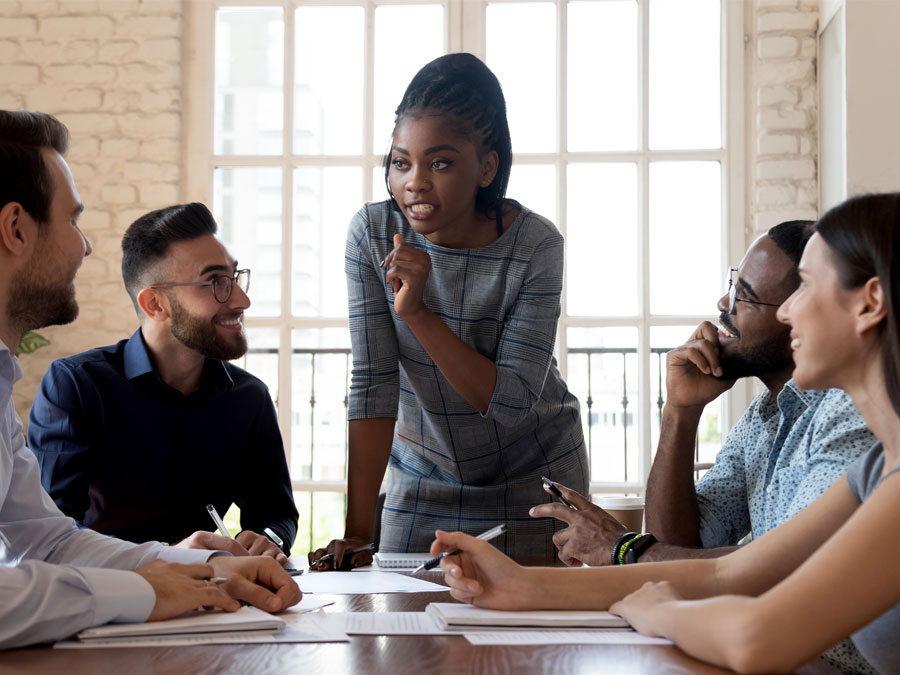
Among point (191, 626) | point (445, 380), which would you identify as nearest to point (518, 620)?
point (191, 626)

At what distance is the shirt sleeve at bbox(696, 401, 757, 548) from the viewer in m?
1.88

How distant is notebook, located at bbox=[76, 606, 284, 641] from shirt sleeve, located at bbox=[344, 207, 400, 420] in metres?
0.76

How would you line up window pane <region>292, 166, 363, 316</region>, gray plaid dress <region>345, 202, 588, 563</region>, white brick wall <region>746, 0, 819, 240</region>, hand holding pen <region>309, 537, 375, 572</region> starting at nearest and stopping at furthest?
hand holding pen <region>309, 537, 375, 572</region> → gray plaid dress <region>345, 202, 588, 563</region> → white brick wall <region>746, 0, 819, 240</region> → window pane <region>292, 166, 363, 316</region>

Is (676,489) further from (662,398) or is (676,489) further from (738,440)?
(662,398)

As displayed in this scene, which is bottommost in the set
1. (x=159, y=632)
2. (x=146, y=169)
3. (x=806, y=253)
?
(x=159, y=632)

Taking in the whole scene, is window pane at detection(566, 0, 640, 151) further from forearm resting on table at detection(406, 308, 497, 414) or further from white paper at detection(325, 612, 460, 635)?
white paper at detection(325, 612, 460, 635)

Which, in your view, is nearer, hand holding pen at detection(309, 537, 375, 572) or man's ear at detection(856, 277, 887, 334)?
man's ear at detection(856, 277, 887, 334)

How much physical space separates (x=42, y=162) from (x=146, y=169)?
2.45 meters

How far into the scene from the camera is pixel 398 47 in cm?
392

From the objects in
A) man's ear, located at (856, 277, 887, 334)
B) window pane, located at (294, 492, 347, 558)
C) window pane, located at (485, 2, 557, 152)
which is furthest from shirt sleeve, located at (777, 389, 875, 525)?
window pane, located at (294, 492, 347, 558)

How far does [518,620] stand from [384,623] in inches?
5.9

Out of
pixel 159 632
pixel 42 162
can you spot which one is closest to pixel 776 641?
pixel 159 632

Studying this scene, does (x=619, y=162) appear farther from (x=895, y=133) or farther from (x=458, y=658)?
(x=458, y=658)

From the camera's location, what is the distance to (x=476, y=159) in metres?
1.78
